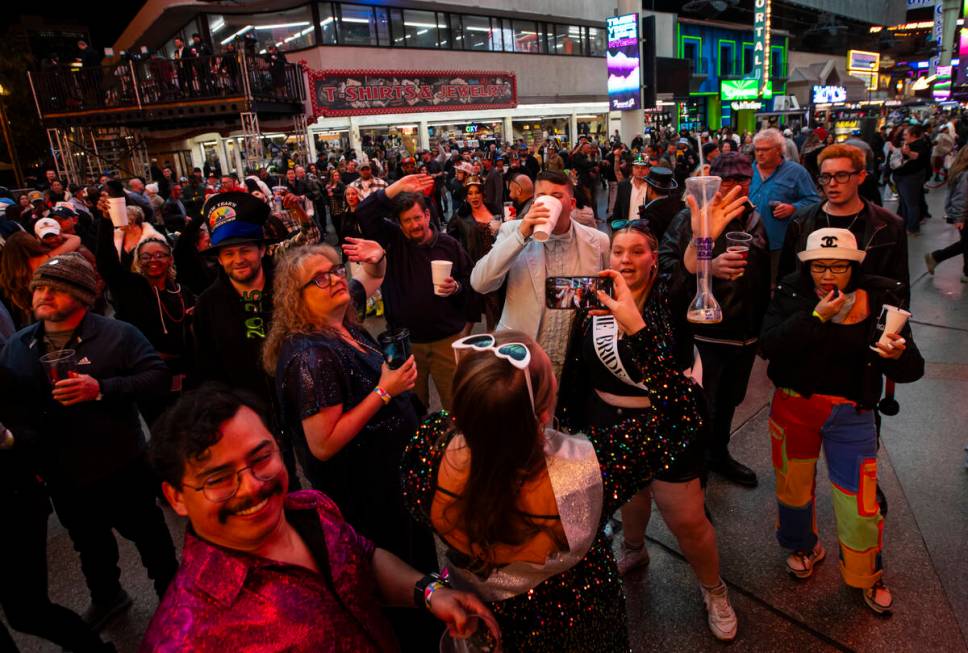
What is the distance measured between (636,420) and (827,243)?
1476 millimetres

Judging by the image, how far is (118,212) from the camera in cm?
459

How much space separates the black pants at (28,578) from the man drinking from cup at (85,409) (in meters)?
0.22

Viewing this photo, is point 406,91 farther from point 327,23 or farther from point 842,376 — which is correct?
point 842,376

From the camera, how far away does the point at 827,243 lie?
93.0 inches

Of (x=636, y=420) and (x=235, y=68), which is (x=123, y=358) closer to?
(x=636, y=420)

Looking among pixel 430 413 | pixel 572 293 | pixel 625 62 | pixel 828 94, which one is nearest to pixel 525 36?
pixel 625 62

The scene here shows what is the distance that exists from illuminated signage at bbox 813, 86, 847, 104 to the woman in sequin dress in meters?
36.6

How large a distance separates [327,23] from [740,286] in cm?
2305

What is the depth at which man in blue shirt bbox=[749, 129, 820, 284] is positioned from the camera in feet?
15.0

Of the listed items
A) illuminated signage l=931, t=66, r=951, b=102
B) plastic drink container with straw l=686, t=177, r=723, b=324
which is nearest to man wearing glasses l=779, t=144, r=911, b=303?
plastic drink container with straw l=686, t=177, r=723, b=324

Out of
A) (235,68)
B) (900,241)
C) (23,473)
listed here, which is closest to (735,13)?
(235,68)

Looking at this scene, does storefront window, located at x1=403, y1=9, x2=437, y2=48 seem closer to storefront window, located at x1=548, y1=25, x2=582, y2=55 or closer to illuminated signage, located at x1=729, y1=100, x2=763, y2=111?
storefront window, located at x1=548, y1=25, x2=582, y2=55

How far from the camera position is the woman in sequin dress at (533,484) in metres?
1.27

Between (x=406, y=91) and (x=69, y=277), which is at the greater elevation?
(x=406, y=91)
